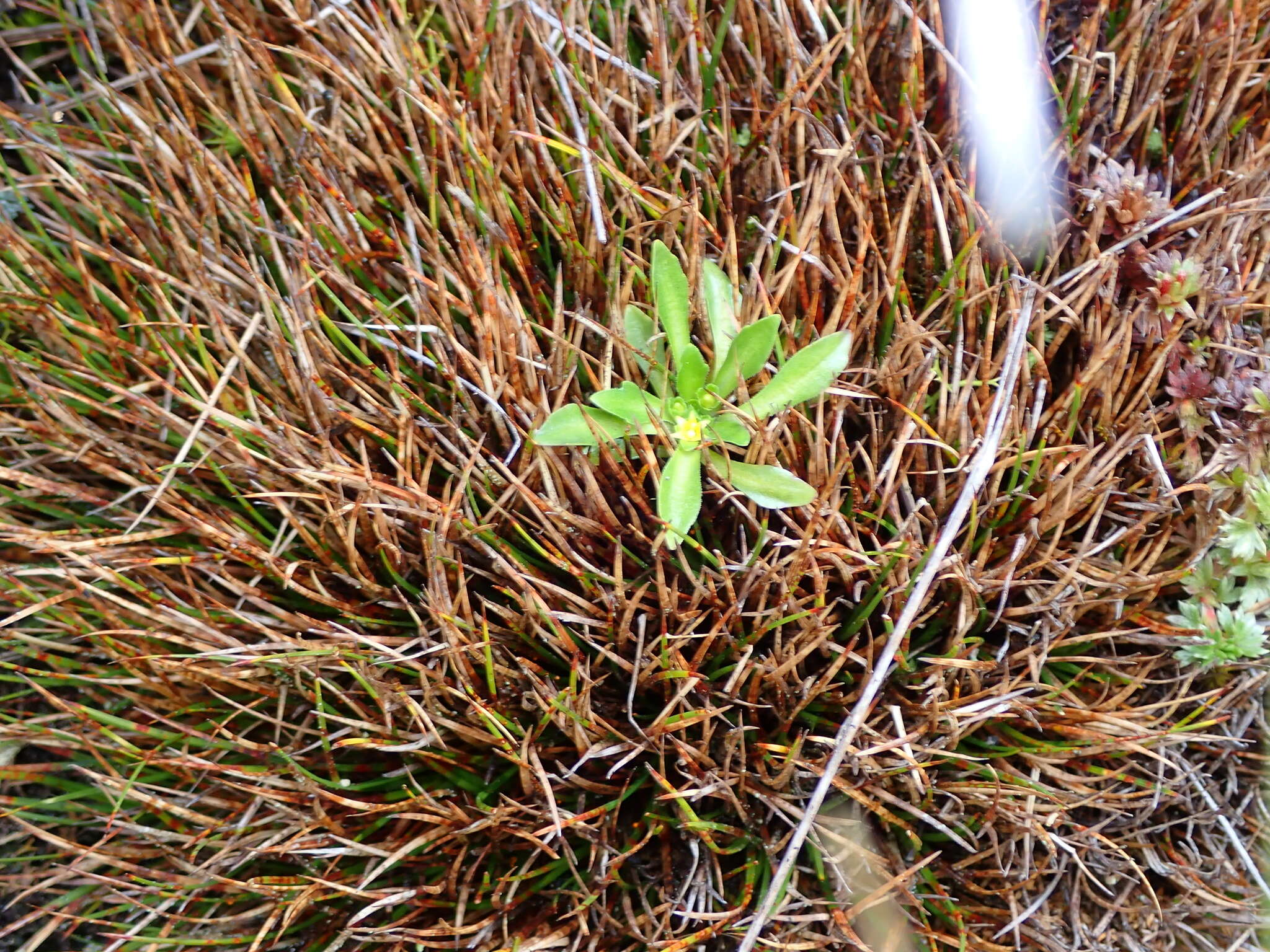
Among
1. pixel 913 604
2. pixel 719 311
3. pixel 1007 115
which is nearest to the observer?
pixel 913 604

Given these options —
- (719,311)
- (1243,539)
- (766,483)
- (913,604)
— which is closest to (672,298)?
(719,311)

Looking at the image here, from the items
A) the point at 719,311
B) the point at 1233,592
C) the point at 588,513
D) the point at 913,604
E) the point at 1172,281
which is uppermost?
the point at 719,311

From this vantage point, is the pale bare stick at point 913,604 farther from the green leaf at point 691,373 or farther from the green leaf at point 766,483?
the green leaf at point 691,373

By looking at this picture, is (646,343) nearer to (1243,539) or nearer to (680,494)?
(680,494)

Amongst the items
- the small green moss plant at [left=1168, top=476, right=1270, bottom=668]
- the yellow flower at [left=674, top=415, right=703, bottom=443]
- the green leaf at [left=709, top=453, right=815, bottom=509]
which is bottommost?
the small green moss plant at [left=1168, top=476, right=1270, bottom=668]

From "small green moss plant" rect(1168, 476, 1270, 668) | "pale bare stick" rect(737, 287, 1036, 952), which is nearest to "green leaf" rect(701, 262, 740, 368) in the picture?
"pale bare stick" rect(737, 287, 1036, 952)

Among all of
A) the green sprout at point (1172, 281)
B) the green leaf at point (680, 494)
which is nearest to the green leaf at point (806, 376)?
the green leaf at point (680, 494)

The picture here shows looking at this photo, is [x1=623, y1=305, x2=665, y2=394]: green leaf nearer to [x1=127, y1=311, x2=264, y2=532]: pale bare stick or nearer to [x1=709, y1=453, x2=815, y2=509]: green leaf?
[x1=709, y1=453, x2=815, y2=509]: green leaf
